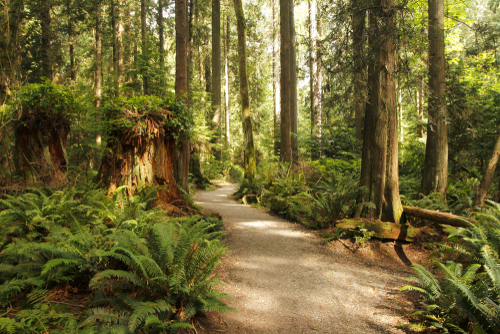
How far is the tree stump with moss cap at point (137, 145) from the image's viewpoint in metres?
6.68

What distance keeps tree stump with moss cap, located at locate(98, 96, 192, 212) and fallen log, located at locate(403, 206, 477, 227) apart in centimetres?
580

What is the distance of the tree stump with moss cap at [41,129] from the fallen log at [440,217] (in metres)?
9.02

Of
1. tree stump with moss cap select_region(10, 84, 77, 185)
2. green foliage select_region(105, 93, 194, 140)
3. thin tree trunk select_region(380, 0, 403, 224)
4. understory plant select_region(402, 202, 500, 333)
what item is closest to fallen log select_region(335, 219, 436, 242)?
thin tree trunk select_region(380, 0, 403, 224)

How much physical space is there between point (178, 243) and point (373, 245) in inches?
188

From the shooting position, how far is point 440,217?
21.0ft

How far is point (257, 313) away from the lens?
4086mm

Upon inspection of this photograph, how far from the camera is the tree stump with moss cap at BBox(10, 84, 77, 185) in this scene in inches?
312

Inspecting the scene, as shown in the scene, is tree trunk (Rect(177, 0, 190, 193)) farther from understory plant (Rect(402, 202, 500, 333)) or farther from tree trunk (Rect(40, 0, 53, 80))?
tree trunk (Rect(40, 0, 53, 80))

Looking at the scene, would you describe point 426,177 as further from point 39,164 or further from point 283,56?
point 39,164

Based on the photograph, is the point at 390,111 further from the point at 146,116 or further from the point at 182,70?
the point at 182,70

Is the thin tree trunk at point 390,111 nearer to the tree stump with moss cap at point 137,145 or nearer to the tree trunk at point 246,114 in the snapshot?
the tree stump with moss cap at point 137,145

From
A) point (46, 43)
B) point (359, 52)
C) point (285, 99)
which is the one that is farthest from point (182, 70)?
point (46, 43)

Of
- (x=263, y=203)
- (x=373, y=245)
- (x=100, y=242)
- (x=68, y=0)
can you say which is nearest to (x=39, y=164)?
(x=100, y=242)

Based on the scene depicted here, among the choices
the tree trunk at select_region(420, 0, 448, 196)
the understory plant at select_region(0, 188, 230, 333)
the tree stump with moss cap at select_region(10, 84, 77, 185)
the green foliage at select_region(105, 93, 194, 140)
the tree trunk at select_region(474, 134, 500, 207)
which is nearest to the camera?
the understory plant at select_region(0, 188, 230, 333)
